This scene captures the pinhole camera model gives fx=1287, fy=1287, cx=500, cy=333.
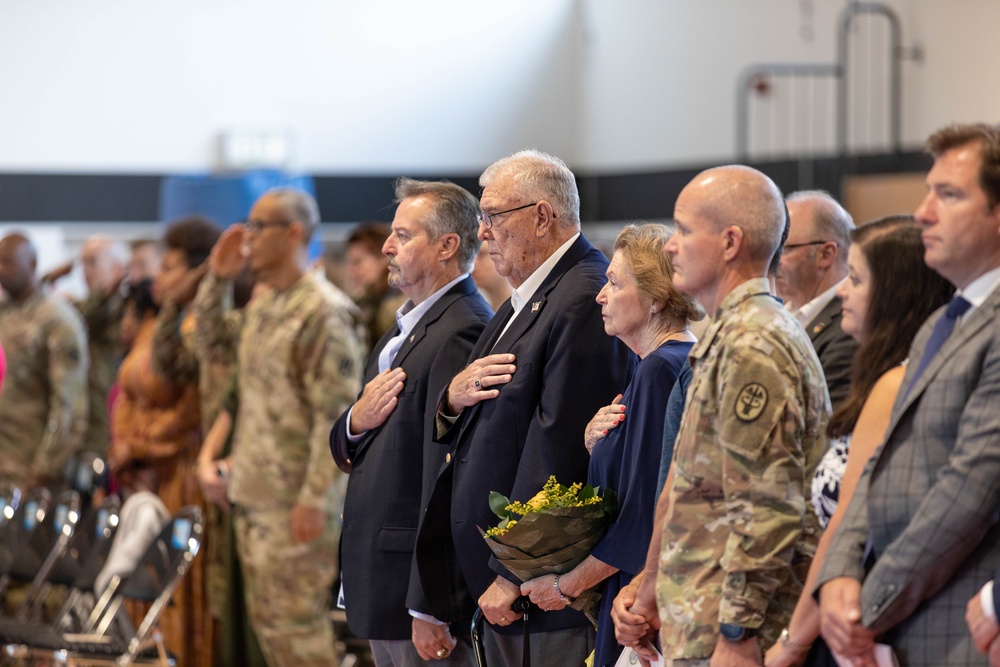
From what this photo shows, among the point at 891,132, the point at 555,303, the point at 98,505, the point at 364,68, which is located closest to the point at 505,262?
the point at 555,303

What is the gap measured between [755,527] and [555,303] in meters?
0.85

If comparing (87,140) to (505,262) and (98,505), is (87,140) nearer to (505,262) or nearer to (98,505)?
(98,505)

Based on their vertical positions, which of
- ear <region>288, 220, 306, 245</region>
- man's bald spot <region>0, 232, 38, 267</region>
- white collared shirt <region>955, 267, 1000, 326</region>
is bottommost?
man's bald spot <region>0, 232, 38, 267</region>

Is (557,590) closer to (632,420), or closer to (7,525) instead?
(632,420)

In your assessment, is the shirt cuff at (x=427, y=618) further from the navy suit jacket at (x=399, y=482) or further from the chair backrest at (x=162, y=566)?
the chair backrest at (x=162, y=566)

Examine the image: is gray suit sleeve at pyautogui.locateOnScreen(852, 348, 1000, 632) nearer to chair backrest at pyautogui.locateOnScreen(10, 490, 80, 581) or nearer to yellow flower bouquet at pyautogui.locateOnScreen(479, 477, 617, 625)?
yellow flower bouquet at pyautogui.locateOnScreen(479, 477, 617, 625)

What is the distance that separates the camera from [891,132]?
8.94 m

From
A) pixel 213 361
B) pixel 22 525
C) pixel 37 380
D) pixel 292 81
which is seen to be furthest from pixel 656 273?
pixel 292 81

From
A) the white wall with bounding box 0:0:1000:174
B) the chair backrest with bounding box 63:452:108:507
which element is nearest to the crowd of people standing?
the chair backrest with bounding box 63:452:108:507

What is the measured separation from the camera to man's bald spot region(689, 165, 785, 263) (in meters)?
2.23

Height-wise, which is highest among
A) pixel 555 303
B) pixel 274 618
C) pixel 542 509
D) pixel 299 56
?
pixel 299 56

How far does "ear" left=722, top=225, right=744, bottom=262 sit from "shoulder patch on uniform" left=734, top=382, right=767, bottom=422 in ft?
0.80

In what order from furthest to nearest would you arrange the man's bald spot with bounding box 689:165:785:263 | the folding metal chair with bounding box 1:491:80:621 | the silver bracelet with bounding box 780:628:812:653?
the folding metal chair with bounding box 1:491:80:621, the man's bald spot with bounding box 689:165:785:263, the silver bracelet with bounding box 780:628:812:653

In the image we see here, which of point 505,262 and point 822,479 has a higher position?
point 505,262
